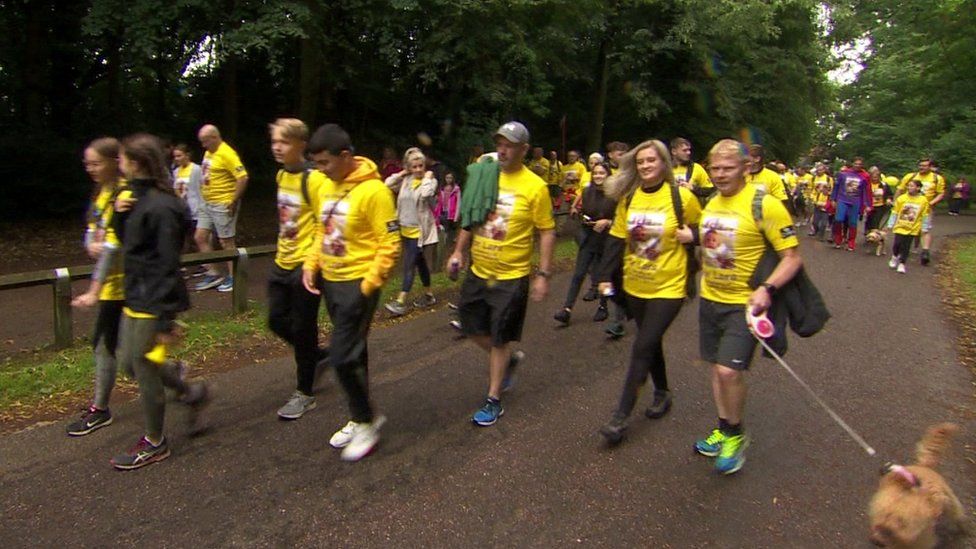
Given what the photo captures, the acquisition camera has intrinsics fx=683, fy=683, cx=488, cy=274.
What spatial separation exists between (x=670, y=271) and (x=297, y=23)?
777 centimetres

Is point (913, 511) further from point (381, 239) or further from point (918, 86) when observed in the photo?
point (918, 86)

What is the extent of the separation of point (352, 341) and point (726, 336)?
217 centimetres

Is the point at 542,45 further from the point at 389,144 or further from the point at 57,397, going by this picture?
the point at 57,397

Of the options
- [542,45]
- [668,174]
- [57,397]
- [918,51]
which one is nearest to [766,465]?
[668,174]

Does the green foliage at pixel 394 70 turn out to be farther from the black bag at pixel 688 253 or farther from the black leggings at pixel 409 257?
the black bag at pixel 688 253

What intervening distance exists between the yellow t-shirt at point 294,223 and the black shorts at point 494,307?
1.12m

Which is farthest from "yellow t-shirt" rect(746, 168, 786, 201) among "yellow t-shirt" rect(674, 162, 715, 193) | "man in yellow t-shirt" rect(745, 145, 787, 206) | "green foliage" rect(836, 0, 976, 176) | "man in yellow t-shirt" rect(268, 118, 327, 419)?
"green foliage" rect(836, 0, 976, 176)

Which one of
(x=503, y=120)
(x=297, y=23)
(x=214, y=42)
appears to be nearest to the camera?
(x=297, y=23)

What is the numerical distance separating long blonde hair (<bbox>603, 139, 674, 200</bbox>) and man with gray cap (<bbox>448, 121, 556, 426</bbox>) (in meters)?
0.46

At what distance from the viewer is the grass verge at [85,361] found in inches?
191

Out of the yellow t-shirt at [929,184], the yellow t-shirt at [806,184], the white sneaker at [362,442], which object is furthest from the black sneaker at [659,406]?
the yellow t-shirt at [806,184]

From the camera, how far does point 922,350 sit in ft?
22.3

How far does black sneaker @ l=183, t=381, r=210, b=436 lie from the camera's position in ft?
13.8

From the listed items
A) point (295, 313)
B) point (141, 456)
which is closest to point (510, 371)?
point (295, 313)
